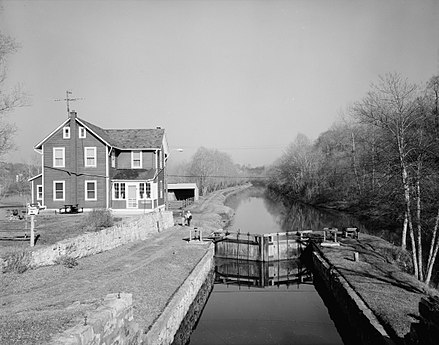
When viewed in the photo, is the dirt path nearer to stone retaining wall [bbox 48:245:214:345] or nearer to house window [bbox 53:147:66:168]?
stone retaining wall [bbox 48:245:214:345]

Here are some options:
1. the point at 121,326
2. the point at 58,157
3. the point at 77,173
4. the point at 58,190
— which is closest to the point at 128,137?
the point at 77,173

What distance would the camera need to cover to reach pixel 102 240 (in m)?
18.8

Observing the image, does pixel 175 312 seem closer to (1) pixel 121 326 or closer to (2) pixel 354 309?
(1) pixel 121 326

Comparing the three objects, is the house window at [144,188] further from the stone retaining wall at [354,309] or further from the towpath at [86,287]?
the stone retaining wall at [354,309]

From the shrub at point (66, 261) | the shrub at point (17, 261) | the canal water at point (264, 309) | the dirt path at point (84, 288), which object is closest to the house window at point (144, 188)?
the canal water at point (264, 309)

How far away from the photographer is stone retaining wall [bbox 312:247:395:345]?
406 inches

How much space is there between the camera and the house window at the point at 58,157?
96.2 ft

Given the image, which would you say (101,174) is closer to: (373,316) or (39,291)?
(39,291)

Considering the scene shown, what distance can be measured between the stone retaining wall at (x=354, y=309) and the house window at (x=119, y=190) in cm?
1729

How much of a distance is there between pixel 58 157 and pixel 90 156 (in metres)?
2.56

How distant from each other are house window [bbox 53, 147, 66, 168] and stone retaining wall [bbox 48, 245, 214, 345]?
64.0ft

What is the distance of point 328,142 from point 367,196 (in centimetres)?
3804

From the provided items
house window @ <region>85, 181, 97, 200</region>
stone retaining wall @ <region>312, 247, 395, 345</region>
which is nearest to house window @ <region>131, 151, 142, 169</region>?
house window @ <region>85, 181, 97, 200</region>

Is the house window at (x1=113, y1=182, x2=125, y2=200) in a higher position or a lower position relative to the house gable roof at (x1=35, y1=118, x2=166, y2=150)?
lower
